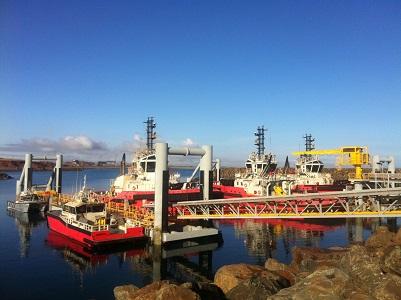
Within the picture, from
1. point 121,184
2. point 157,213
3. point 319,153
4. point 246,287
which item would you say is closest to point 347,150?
point 319,153

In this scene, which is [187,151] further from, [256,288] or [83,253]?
[256,288]

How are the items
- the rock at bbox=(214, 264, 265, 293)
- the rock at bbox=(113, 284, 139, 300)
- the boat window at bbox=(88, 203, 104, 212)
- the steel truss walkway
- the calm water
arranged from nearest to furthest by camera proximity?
the rock at bbox=(113, 284, 139, 300) → the rock at bbox=(214, 264, 265, 293) → the calm water → the steel truss walkway → the boat window at bbox=(88, 203, 104, 212)

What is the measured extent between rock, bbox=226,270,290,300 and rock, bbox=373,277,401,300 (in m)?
4.75

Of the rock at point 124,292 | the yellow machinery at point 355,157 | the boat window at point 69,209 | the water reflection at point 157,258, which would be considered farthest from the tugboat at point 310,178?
the rock at point 124,292

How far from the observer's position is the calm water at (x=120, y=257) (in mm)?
25703

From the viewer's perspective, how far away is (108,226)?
35156 millimetres

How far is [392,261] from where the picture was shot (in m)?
19.8

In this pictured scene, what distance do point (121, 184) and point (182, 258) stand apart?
97.6ft

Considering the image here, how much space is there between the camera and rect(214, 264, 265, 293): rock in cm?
2092

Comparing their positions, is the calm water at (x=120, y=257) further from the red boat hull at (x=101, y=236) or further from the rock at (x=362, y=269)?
the rock at (x=362, y=269)

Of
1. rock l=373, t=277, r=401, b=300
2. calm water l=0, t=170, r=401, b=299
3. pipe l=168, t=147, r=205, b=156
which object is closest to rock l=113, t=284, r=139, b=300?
calm water l=0, t=170, r=401, b=299

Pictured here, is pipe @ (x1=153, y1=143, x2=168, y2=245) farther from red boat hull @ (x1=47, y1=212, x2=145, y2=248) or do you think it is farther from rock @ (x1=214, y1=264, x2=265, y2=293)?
rock @ (x1=214, y1=264, x2=265, y2=293)

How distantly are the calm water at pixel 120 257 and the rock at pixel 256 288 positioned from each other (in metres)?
9.67

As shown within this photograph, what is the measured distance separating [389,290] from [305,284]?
139 inches
